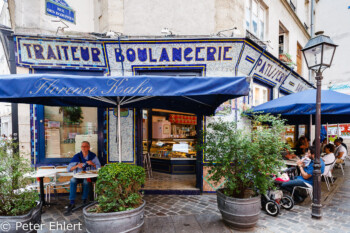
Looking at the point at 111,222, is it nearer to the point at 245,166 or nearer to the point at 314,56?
the point at 245,166

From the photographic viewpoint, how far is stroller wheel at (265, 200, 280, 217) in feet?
13.6

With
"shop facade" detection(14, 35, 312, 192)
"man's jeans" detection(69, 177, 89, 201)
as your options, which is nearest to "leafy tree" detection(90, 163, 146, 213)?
"man's jeans" detection(69, 177, 89, 201)

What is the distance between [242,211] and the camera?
11.7ft

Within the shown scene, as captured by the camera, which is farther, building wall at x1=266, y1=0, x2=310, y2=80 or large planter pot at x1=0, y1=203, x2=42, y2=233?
building wall at x1=266, y1=0, x2=310, y2=80

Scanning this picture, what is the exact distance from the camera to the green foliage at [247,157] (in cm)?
361

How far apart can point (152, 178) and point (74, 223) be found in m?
3.45

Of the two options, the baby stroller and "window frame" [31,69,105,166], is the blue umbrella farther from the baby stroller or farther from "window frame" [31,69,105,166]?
"window frame" [31,69,105,166]

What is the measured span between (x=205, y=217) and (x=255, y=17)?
7.42m

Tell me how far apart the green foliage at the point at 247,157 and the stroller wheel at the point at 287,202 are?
1280 millimetres

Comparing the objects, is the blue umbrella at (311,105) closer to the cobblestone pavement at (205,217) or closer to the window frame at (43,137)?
the cobblestone pavement at (205,217)

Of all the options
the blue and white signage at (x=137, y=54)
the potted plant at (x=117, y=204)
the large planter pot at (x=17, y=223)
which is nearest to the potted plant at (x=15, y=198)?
the large planter pot at (x=17, y=223)

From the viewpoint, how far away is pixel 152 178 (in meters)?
7.16

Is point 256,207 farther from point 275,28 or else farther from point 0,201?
point 275,28

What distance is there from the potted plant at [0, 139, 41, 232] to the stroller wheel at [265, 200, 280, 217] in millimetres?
4623
